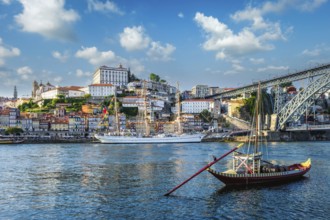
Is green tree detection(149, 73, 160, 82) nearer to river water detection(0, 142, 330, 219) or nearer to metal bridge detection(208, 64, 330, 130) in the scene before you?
metal bridge detection(208, 64, 330, 130)

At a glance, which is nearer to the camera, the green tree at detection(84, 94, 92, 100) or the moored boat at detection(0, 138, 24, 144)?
the moored boat at detection(0, 138, 24, 144)

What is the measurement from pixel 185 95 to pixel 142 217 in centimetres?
11906

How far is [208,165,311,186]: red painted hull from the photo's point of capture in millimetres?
21188

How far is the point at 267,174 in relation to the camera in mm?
22266

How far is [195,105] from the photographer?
112 m

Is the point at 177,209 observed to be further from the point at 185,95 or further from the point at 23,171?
the point at 185,95

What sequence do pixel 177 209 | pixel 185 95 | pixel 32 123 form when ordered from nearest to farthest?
pixel 177 209
pixel 32 123
pixel 185 95

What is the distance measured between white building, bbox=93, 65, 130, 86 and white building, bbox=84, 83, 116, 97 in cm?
1016

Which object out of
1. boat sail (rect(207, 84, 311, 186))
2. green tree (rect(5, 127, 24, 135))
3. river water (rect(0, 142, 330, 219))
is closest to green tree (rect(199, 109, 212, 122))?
green tree (rect(5, 127, 24, 135))

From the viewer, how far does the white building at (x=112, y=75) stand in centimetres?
12469

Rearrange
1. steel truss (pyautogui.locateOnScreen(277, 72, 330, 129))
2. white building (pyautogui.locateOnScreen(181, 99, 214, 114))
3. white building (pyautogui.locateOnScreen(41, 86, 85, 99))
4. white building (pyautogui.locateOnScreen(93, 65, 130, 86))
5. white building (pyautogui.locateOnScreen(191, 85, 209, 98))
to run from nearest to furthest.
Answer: steel truss (pyautogui.locateOnScreen(277, 72, 330, 129))
white building (pyautogui.locateOnScreen(181, 99, 214, 114))
white building (pyautogui.locateOnScreen(41, 86, 85, 99))
white building (pyautogui.locateOnScreen(93, 65, 130, 86))
white building (pyautogui.locateOnScreen(191, 85, 209, 98))

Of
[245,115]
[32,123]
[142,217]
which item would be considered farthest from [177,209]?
[245,115]

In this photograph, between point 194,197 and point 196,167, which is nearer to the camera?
point 194,197

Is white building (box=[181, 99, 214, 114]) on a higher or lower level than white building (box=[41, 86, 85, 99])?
lower
